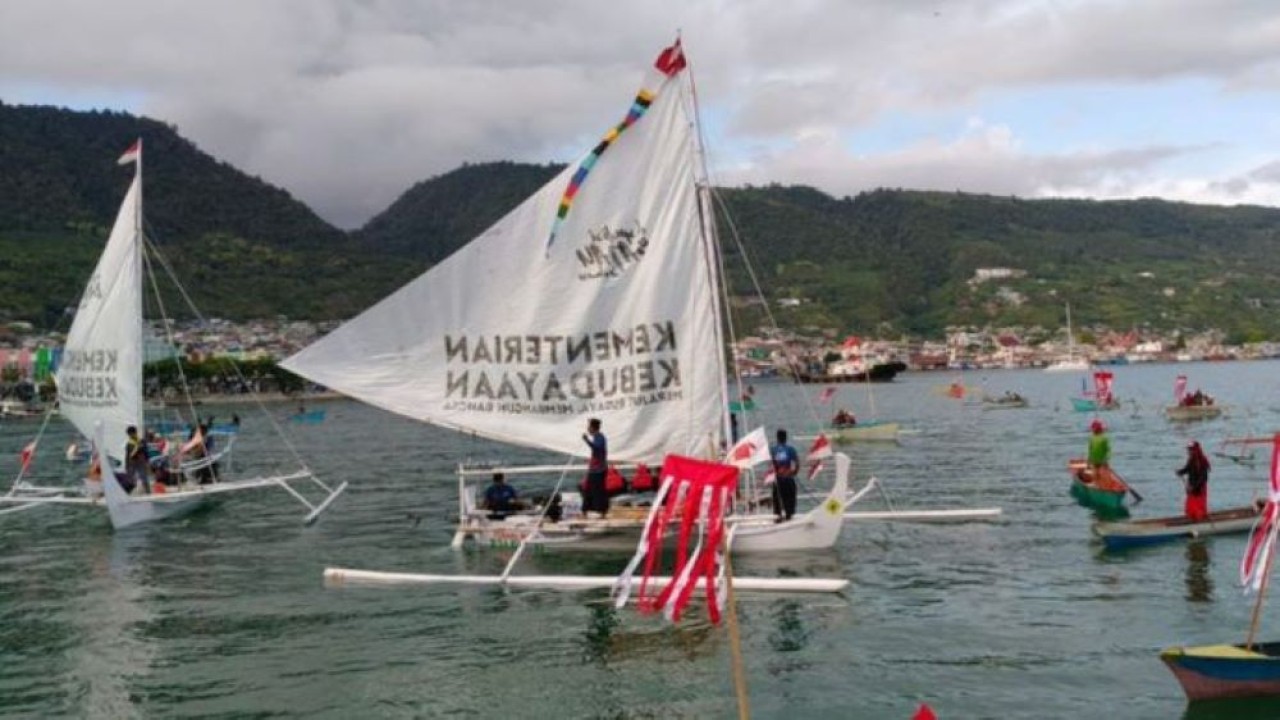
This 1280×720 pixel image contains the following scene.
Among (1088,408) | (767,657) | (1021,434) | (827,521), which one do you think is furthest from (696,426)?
(1088,408)

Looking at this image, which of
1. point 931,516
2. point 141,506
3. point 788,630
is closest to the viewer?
point 788,630

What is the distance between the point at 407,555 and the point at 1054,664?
17179 millimetres

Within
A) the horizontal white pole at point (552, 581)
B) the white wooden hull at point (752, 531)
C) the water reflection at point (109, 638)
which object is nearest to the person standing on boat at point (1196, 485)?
the white wooden hull at point (752, 531)

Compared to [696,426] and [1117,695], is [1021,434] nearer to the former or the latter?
[696,426]

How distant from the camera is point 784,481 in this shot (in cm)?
2617

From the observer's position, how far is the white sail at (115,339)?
37125 mm

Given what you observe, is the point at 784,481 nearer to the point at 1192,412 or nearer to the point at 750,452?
the point at 750,452

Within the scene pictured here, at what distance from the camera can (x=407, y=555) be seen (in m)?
29.9

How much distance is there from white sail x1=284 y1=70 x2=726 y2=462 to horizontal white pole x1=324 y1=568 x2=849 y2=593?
2740 mm

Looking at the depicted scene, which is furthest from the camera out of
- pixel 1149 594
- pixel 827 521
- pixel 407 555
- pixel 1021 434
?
pixel 1021 434

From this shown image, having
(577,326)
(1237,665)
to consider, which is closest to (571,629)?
(577,326)

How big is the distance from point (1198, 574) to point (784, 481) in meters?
9.01

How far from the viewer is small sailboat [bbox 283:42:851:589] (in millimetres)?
23859

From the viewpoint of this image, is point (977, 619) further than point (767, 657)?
Yes
